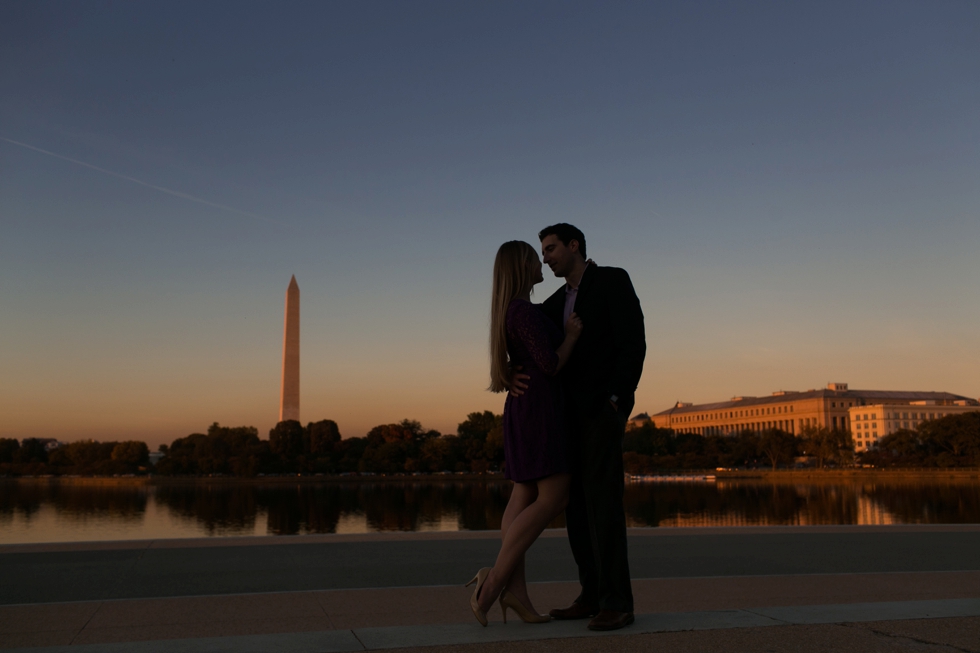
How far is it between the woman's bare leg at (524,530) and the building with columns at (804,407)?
132 m

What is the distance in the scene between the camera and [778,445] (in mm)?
113438

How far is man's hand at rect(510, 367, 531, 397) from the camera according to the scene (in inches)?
155

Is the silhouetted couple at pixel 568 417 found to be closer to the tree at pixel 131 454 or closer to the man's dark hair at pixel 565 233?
the man's dark hair at pixel 565 233

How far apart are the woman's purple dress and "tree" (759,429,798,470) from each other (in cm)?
11751

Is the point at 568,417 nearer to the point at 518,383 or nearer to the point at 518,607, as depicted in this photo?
the point at 518,383

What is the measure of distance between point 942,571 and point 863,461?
115 m

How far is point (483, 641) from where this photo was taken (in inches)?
121

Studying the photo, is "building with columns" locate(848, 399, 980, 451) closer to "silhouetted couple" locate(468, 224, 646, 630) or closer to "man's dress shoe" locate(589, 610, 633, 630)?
"silhouetted couple" locate(468, 224, 646, 630)

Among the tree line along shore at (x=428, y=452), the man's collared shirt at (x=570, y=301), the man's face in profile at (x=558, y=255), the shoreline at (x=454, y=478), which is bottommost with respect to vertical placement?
the shoreline at (x=454, y=478)

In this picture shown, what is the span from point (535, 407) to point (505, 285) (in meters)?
0.63

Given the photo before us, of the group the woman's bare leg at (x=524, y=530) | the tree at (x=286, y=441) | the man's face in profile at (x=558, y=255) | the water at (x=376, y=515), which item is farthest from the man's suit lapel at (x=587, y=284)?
the tree at (x=286, y=441)

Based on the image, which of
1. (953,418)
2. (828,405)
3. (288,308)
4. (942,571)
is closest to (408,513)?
(288,308)

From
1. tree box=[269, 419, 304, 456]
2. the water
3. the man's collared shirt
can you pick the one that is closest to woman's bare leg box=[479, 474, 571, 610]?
the man's collared shirt

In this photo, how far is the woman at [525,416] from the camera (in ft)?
12.4
